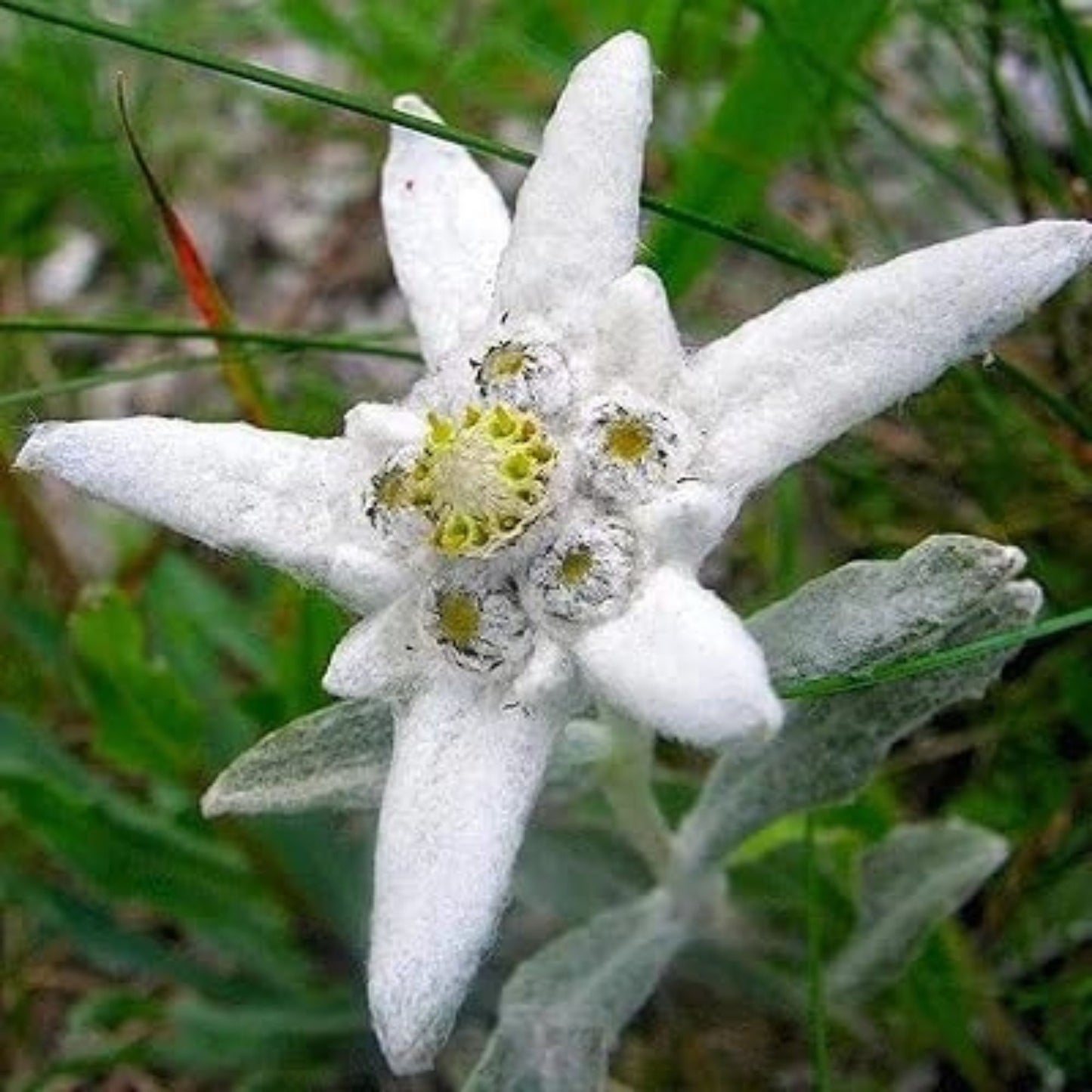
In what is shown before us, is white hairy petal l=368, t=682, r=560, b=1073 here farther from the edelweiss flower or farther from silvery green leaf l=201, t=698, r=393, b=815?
silvery green leaf l=201, t=698, r=393, b=815

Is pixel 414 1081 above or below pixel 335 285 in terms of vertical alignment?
below

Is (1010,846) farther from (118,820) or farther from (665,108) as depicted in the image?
(665,108)

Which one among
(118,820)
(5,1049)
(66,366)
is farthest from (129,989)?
(66,366)

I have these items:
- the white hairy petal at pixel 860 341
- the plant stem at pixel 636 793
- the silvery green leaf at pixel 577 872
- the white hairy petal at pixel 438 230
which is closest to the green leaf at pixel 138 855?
the silvery green leaf at pixel 577 872

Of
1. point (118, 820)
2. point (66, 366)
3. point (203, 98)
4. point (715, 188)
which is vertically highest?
point (203, 98)

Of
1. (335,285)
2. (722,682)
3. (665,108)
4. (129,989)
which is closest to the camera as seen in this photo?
(722,682)

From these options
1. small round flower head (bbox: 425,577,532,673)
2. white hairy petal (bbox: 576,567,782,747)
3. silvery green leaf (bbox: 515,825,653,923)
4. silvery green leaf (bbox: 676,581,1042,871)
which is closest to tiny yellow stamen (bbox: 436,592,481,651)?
small round flower head (bbox: 425,577,532,673)
